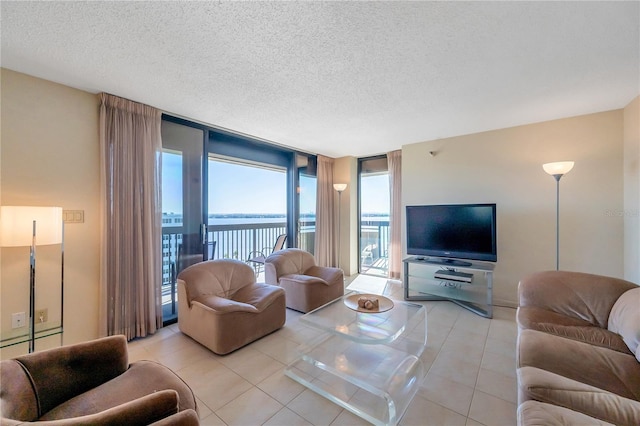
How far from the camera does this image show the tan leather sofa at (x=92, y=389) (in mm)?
947

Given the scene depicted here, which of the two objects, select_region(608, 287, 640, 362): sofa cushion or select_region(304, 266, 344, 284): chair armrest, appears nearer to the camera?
select_region(608, 287, 640, 362): sofa cushion

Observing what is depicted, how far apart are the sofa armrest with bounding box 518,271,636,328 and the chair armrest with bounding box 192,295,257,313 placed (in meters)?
2.65

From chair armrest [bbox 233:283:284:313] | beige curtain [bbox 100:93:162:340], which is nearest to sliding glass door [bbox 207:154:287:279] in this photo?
beige curtain [bbox 100:93:162:340]

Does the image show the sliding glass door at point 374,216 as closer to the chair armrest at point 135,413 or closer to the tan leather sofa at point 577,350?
the tan leather sofa at point 577,350

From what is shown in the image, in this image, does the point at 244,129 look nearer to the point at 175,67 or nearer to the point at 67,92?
the point at 175,67

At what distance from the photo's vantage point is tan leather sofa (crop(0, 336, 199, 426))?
0.95 m

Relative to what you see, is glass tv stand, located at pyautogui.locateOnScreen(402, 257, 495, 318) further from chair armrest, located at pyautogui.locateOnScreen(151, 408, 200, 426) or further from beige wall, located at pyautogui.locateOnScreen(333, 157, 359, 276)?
chair armrest, located at pyautogui.locateOnScreen(151, 408, 200, 426)

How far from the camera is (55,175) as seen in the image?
223 centimetres

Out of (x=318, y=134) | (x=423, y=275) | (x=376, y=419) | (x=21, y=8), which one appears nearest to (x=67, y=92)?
(x=21, y=8)

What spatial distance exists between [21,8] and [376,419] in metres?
3.30

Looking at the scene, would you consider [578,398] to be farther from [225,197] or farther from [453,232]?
[225,197]

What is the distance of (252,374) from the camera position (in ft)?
6.57

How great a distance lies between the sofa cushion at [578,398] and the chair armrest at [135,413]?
1543 millimetres

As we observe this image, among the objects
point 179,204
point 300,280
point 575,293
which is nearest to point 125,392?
point 300,280
